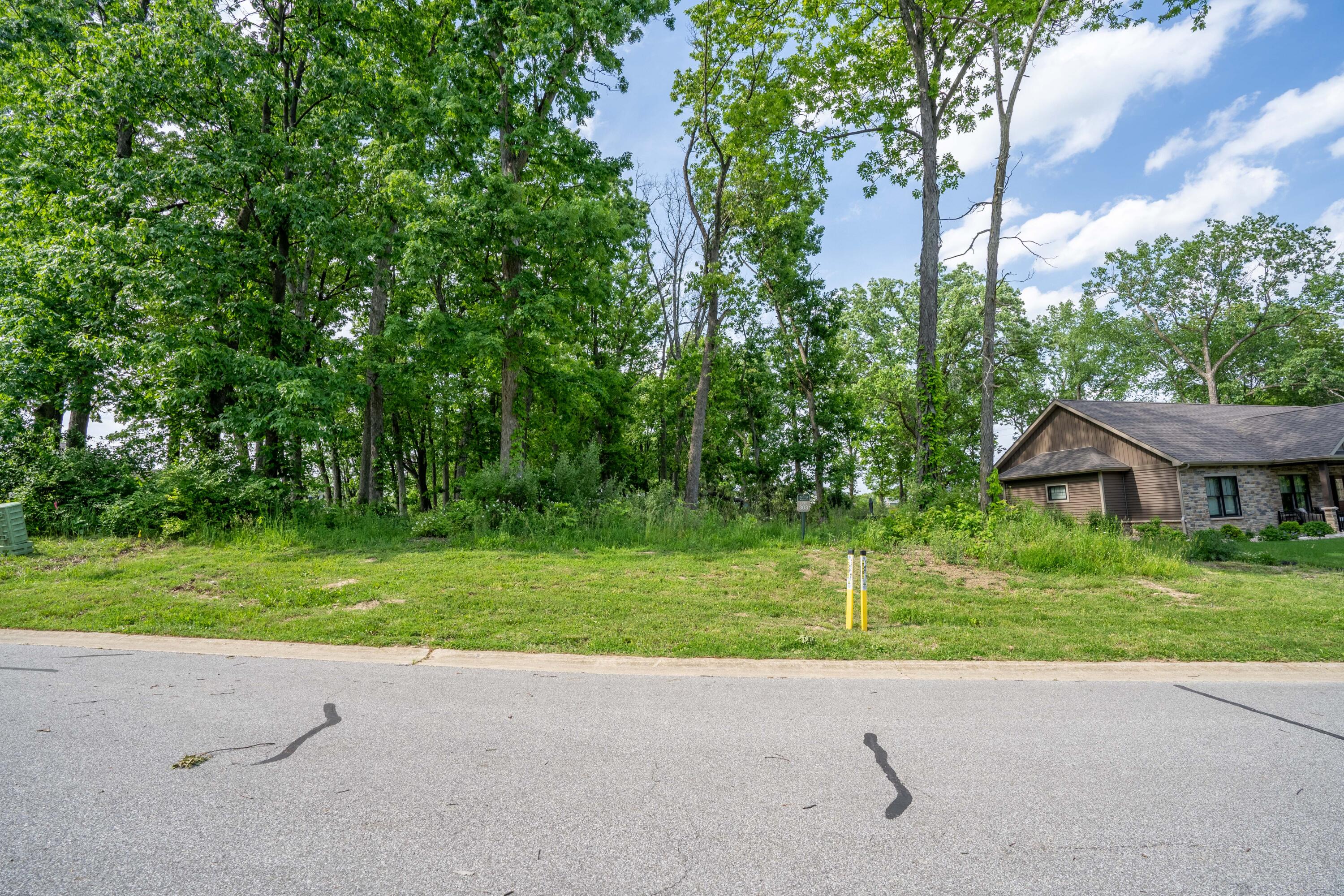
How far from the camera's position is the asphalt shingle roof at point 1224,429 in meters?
22.6

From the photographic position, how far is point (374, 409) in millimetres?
20891

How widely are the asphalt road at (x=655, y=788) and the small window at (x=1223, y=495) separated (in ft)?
74.6

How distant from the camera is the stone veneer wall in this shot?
21.6m

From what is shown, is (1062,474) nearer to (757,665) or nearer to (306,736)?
(757,665)

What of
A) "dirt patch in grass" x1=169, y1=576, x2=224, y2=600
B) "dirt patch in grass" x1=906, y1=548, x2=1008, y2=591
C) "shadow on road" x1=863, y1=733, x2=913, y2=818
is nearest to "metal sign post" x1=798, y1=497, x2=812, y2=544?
"dirt patch in grass" x1=906, y1=548, x2=1008, y2=591

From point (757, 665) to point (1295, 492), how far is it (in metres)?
31.0

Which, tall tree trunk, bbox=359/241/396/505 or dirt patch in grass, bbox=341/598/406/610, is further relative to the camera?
tall tree trunk, bbox=359/241/396/505

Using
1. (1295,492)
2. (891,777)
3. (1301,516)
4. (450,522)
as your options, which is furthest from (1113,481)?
(891,777)

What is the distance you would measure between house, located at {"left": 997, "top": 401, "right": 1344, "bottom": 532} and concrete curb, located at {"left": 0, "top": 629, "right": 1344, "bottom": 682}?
19.3 metres

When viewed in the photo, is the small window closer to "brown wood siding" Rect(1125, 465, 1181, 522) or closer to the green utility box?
"brown wood siding" Rect(1125, 465, 1181, 522)

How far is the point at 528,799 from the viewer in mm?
3123

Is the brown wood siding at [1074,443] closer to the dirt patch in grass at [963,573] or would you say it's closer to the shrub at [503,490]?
the dirt patch in grass at [963,573]

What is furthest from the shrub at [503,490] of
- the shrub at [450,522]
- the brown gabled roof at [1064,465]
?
the brown gabled roof at [1064,465]

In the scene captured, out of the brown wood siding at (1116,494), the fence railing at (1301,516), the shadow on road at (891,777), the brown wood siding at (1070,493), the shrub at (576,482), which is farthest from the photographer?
the brown wood siding at (1070,493)
